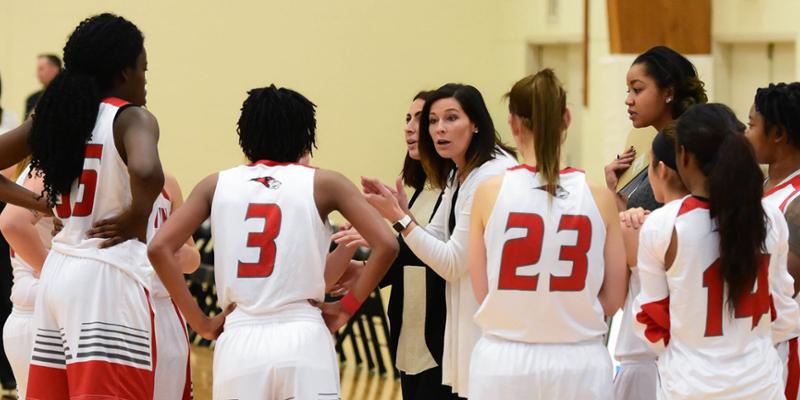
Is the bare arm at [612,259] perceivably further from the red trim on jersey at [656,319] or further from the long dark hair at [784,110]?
the long dark hair at [784,110]

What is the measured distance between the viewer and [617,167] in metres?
4.55

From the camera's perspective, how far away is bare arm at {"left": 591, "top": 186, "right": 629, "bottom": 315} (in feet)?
12.8

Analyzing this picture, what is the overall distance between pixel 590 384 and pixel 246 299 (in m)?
1.08

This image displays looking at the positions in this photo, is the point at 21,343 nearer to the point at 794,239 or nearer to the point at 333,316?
the point at 333,316

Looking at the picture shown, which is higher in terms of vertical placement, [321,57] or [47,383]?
[321,57]

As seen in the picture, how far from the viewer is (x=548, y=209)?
3.85 metres

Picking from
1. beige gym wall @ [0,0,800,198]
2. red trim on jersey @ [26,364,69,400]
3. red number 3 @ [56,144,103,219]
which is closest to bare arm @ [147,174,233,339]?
red number 3 @ [56,144,103,219]

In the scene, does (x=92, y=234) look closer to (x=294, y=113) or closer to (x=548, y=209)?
(x=294, y=113)

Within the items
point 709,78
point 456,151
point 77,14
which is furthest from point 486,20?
point 456,151

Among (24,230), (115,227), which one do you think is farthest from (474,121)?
(24,230)

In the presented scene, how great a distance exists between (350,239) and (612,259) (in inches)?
34.3

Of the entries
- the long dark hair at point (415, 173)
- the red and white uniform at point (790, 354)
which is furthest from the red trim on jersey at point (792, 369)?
the long dark hair at point (415, 173)

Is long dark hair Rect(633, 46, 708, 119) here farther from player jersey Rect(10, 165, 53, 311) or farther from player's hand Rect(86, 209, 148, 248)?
player jersey Rect(10, 165, 53, 311)

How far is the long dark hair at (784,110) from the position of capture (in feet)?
13.6
